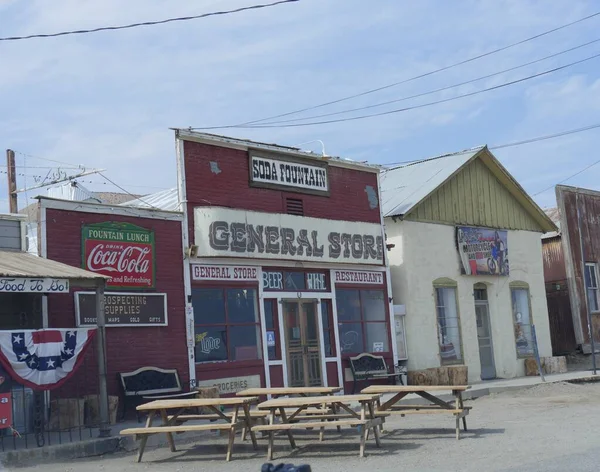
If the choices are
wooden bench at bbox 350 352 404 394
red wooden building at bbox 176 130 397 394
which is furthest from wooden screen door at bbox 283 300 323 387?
wooden bench at bbox 350 352 404 394

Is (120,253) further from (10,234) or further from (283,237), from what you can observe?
(283,237)

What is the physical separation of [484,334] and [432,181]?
4.95m

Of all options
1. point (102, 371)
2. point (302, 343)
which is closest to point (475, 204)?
point (302, 343)

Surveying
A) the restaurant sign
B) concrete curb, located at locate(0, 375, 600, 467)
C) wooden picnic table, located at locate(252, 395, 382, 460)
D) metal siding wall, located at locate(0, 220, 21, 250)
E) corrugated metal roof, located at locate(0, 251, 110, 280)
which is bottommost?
concrete curb, located at locate(0, 375, 600, 467)

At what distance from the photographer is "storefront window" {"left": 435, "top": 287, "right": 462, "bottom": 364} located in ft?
77.1

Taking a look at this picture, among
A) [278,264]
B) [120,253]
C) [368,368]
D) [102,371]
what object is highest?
[120,253]

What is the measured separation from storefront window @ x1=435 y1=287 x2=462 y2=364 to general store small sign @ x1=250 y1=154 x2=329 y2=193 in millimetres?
5132

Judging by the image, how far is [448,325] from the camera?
23.8 m

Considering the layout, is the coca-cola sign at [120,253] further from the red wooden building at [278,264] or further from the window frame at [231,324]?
the window frame at [231,324]

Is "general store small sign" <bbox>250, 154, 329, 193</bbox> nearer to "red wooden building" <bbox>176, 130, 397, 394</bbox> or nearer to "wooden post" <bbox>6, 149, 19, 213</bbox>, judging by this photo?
"red wooden building" <bbox>176, 130, 397, 394</bbox>

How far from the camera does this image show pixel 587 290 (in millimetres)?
29344

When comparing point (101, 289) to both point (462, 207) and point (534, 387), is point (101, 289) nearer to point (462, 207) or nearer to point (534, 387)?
point (534, 387)

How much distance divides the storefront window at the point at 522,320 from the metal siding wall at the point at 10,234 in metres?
15.9

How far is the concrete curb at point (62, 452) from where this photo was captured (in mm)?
12141
